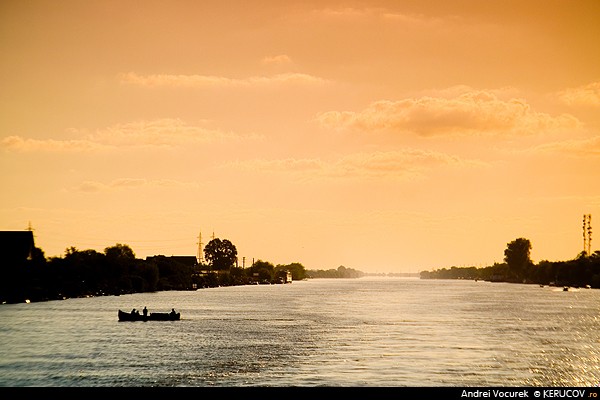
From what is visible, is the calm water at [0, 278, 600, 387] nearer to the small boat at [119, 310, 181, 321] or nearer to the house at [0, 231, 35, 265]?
the small boat at [119, 310, 181, 321]

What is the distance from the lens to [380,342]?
95.2 meters

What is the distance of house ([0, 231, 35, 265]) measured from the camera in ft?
629

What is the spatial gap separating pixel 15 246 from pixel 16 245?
0.45 meters

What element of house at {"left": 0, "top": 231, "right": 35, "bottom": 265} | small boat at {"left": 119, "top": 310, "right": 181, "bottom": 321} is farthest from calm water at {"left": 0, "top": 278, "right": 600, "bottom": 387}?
house at {"left": 0, "top": 231, "right": 35, "bottom": 265}

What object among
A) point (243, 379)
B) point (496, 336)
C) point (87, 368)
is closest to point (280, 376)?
point (243, 379)

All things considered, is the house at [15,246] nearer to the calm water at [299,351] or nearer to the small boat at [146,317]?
the calm water at [299,351]

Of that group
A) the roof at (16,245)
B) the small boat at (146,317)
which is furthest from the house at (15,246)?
the small boat at (146,317)

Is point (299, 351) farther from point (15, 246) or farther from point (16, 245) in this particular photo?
point (16, 245)

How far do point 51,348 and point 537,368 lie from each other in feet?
176

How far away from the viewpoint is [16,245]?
640ft

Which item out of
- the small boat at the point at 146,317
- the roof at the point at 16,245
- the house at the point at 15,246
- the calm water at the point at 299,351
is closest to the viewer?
the calm water at the point at 299,351

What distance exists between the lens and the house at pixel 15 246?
191625 millimetres
